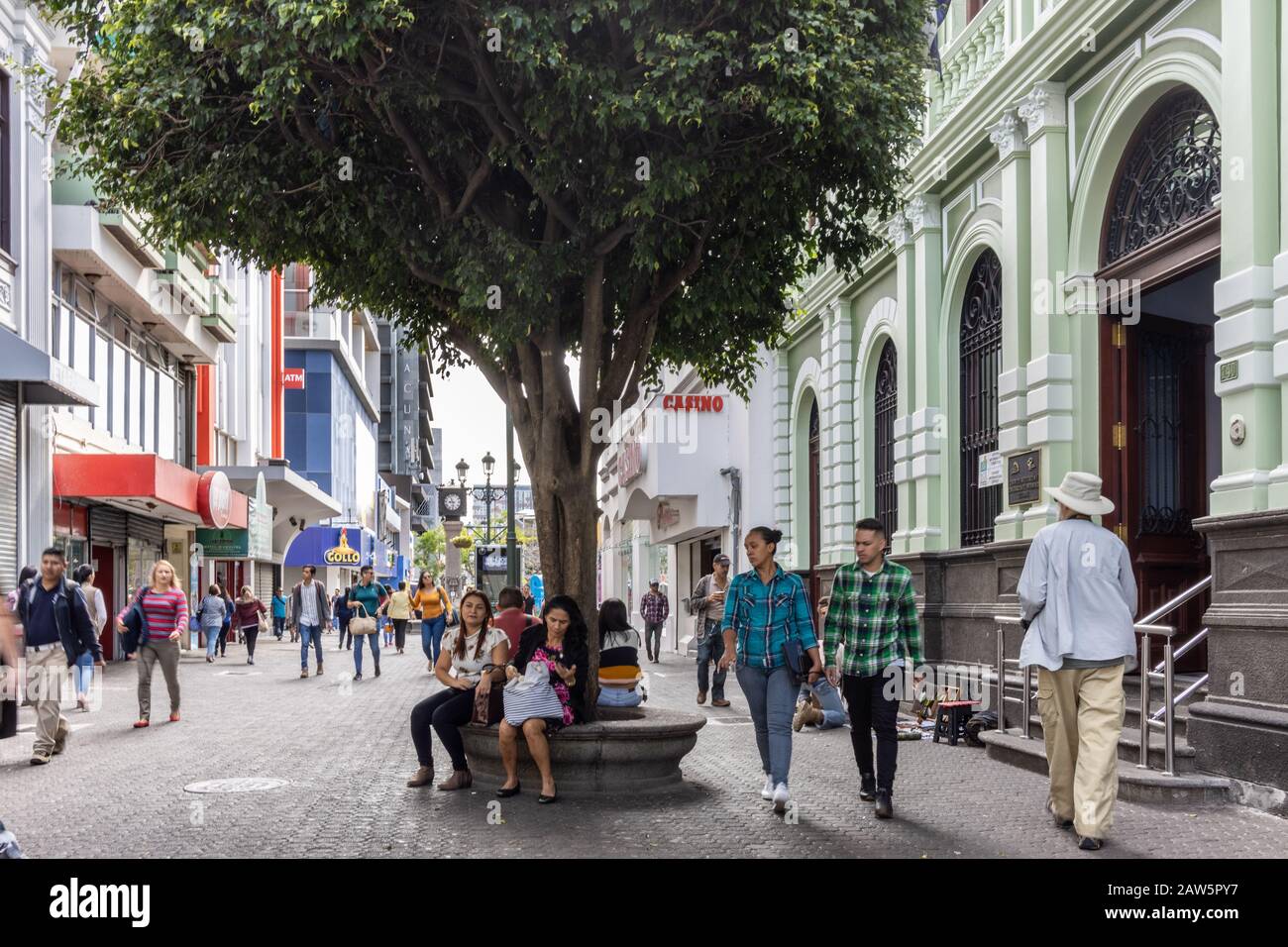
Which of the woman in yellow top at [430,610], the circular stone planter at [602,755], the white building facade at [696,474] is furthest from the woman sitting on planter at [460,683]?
the white building facade at [696,474]

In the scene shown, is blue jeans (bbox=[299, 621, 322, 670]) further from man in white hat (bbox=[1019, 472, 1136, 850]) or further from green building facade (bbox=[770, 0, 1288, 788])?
man in white hat (bbox=[1019, 472, 1136, 850])

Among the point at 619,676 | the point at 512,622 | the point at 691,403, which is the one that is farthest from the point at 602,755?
the point at 691,403

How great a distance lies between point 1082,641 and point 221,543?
98.5 ft

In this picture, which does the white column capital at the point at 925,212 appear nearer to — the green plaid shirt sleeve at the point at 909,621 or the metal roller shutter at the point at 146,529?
the green plaid shirt sleeve at the point at 909,621

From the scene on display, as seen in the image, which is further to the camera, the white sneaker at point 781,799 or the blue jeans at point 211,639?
the blue jeans at point 211,639

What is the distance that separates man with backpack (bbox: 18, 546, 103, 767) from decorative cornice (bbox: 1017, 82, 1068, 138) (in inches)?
A: 384

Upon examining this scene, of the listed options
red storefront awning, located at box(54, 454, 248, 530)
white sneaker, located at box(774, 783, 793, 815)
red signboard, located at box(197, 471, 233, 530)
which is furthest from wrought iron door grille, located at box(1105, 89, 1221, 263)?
red signboard, located at box(197, 471, 233, 530)

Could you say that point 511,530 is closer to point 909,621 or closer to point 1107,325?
point 1107,325

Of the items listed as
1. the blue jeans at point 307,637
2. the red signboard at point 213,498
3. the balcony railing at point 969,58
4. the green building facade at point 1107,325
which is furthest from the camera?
the red signboard at point 213,498

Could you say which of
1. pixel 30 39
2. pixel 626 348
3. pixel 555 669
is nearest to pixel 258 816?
pixel 555 669

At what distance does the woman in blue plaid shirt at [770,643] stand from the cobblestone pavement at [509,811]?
0.43m

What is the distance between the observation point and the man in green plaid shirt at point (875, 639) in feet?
27.9

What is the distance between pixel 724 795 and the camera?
9359 mm

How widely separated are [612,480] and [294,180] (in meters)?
39.9
